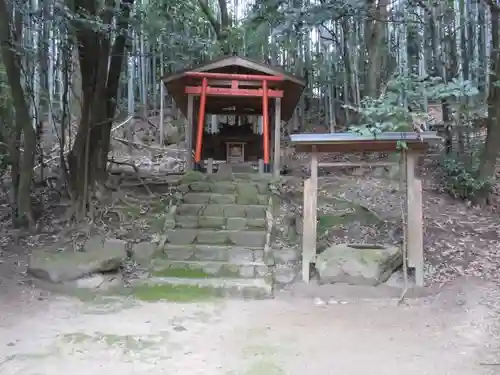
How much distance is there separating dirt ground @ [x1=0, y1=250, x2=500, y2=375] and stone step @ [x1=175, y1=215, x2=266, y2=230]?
5.36ft

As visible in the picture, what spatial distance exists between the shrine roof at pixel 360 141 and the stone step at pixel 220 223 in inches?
62.5

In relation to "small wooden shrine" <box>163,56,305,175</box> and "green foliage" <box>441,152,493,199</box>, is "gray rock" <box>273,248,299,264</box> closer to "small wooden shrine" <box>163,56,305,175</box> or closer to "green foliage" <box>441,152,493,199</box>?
"small wooden shrine" <box>163,56,305,175</box>

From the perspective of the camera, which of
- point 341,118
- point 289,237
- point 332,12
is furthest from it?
point 341,118

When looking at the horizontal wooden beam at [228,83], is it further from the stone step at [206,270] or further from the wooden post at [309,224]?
the stone step at [206,270]

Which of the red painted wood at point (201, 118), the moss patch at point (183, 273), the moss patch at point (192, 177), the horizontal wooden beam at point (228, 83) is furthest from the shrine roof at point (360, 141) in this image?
the horizontal wooden beam at point (228, 83)

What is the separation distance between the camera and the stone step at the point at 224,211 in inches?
305

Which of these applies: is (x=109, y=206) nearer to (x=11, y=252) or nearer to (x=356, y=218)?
(x=11, y=252)

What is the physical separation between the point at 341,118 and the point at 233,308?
11.6 metres

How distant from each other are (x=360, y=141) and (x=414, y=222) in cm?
122

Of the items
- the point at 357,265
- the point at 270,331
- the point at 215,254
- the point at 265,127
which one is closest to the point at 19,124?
the point at 215,254

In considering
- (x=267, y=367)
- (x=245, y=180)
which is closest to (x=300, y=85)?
(x=245, y=180)

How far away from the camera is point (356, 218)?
7883 mm

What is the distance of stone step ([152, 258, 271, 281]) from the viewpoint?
21.0 ft

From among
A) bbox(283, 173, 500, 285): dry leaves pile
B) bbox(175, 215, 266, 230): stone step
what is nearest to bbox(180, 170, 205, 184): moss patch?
bbox(175, 215, 266, 230): stone step
